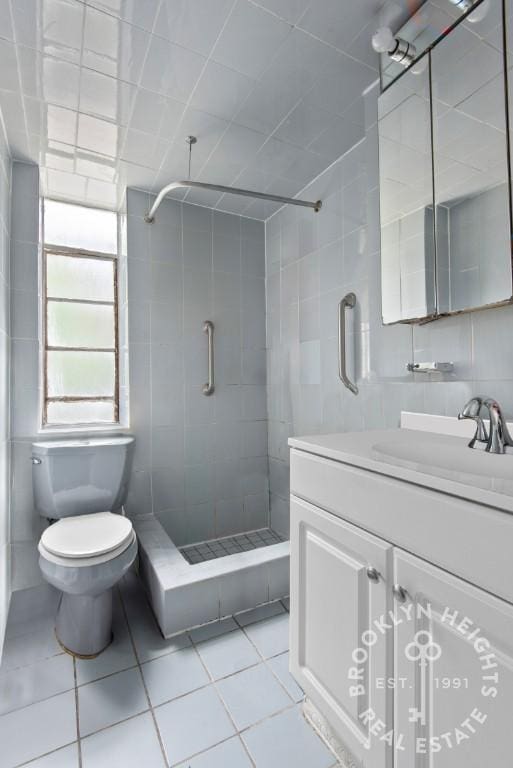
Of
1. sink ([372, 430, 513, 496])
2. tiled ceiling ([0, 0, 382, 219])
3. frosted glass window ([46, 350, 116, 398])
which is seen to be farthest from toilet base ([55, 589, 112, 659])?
tiled ceiling ([0, 0, 382, 219])

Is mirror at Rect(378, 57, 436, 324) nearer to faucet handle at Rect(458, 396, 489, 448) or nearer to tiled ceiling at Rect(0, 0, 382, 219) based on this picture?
tiled ceiling at Rect(0, 0, 382, 219)

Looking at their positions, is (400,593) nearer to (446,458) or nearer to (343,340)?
(446,458)

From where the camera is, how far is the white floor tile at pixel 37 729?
1097 mm

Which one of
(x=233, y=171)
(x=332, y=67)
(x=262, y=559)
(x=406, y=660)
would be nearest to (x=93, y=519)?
(x=262, y=559)

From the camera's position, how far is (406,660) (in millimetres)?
750

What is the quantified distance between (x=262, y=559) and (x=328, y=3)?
201 cm

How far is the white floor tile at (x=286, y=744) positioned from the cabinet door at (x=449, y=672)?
17.0 inches

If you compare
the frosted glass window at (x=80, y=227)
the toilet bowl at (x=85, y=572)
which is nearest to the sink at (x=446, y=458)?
the toilet bowl at (x=85, y=572)

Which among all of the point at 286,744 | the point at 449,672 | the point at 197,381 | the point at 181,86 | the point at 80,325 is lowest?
the point at 286,744

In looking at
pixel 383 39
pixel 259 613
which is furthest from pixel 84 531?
pixel 383 39

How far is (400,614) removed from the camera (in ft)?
2.51

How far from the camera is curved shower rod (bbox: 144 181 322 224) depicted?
1632 millimetres

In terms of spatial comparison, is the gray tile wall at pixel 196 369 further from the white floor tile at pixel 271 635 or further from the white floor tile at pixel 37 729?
the white floor tile at pixel 37 729

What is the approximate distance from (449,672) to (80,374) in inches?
83.9
